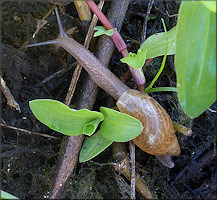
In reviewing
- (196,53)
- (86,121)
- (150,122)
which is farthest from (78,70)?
(196,53)

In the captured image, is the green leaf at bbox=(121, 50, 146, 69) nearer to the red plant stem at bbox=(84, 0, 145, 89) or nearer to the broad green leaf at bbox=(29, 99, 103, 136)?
the red plant stem at bbox=(84, 0, 145, 89)

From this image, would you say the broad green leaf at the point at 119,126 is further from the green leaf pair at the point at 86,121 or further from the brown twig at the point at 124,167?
the brown twig at the point at 124,167

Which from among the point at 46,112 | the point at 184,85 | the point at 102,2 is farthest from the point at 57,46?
the point at 184,85

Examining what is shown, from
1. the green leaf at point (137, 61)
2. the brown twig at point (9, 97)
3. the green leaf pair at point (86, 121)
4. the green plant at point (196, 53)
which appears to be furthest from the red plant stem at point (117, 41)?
the brown twig at point (9, 97)

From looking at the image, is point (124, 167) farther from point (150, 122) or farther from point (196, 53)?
point (196, 53)

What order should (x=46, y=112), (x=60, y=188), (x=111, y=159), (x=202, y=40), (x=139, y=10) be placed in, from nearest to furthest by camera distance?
1. (x=202, y=40)
2. (x=46, y=112)
3. (x=60, y=188)
4. (x=111, y=159)
5. (x=139, y=10)

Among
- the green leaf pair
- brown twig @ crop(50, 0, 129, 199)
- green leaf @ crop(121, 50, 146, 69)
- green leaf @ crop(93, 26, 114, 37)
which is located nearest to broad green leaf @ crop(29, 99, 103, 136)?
the green leaf pair

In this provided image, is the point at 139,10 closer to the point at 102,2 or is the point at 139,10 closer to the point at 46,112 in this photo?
the point at 102,2
